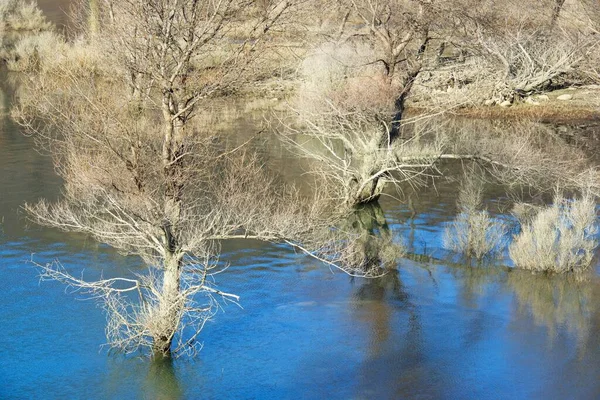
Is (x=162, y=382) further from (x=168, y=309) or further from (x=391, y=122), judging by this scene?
(x=391, y=122)

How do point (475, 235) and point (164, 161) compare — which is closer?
point (164, 161)

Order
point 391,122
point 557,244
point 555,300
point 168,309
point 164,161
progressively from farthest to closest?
1. point 391,122
2. point 557,244
3. point 555,300
4. point 164,161
5. point 168,309

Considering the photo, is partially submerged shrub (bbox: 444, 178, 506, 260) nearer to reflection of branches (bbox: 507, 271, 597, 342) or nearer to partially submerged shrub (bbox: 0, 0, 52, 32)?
reflection of branches (bbox: 507, 271, 597, 342)

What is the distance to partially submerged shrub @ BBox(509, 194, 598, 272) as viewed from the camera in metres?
21.4

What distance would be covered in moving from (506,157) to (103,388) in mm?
14362

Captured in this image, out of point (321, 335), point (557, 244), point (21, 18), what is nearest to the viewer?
point (321, 335)

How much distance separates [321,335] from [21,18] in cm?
4727

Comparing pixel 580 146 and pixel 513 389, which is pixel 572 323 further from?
pixel 580 146

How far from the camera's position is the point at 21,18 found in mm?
58094

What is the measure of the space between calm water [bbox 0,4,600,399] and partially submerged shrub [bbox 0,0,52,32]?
36.9m

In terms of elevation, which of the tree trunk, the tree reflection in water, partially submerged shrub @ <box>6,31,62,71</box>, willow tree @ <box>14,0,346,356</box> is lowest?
the tree reflection in water

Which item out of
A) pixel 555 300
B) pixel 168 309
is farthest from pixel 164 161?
pixel 555 300

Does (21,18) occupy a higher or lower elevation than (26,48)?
higher

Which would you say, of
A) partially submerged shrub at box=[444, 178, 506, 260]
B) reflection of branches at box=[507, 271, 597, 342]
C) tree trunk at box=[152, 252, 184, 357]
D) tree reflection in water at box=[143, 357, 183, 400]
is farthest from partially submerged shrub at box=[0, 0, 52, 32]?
tree reflection in water at box=[143, 357, 183, 400]
